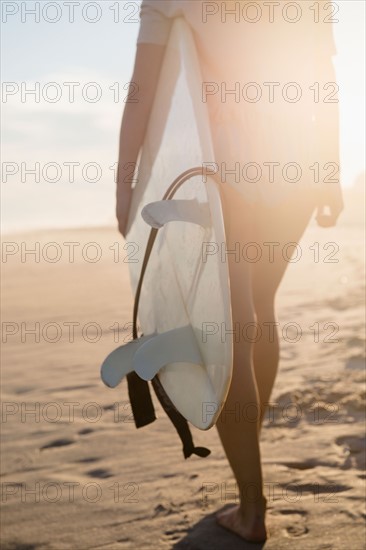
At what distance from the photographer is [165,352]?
6.64ft

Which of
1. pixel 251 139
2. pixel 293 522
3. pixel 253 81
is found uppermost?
pixel 253 81

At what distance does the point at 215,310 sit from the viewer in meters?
1.89

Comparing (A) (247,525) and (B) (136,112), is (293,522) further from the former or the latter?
(B) (136,112)

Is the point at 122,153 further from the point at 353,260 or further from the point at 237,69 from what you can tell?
the point at 353,260

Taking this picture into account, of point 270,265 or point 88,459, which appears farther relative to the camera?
point 88,459

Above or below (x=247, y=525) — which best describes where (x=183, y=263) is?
above

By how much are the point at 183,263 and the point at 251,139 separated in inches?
15.1

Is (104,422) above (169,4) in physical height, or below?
below

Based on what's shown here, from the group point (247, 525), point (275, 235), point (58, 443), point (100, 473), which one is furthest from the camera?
point (58, 443)

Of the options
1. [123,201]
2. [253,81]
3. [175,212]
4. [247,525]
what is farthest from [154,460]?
[253,81]

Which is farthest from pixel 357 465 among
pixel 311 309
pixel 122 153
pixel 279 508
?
pixel 311 309

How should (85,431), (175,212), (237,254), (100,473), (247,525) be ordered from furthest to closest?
(85,431) → (100,473) → (247,525) → (237,254) → (175,212)

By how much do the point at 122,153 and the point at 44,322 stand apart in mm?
4024

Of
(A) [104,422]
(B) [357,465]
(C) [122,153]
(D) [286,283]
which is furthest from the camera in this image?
(D) [286,283]
